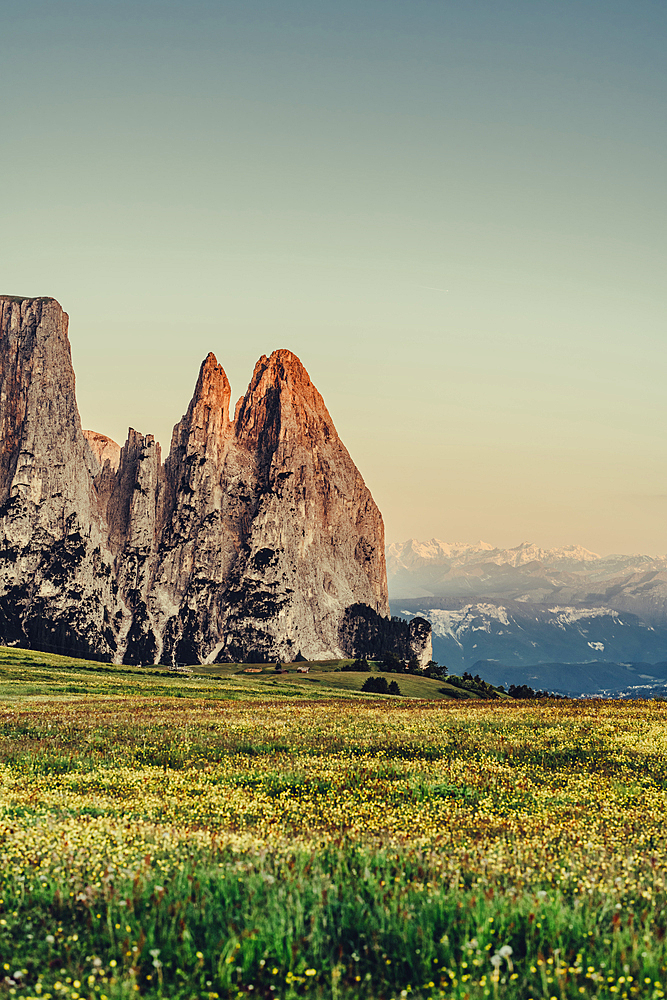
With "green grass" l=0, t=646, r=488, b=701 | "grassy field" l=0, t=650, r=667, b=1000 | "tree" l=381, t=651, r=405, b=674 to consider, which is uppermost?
"grassy field" l=0, t=650, r=667, b=1000

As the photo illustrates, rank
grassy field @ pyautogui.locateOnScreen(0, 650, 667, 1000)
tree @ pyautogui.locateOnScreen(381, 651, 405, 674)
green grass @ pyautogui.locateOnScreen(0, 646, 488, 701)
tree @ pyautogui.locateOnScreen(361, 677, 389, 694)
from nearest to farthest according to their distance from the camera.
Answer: grassy field @ pyautogui.locateOnScreen(0, 650, 667, 1000) < green grass @ pyautogui.locateOnScreen(0, 646, 488, 701) < tree @ pyautogui.locateOnScreen(361, 677, 389, 694) < tree @ pyautogui.locateOnScreen(381, 651, 405, 674)

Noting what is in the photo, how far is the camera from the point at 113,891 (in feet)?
29.4

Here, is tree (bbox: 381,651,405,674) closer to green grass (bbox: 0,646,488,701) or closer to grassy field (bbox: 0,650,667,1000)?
green grass (bbox: 0,646,488,701)

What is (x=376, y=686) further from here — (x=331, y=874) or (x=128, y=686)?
(x=331, y=874)

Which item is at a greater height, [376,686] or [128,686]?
[128,686]

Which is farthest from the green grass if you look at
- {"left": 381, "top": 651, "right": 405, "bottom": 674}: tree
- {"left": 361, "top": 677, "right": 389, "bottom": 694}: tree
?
{"left": 381, "top": 651, "right": 405, "bottom": 674}: tree

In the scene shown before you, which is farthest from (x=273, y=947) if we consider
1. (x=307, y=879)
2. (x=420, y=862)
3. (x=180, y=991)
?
(x=420, y=862)

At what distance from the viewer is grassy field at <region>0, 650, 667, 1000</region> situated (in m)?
7.12

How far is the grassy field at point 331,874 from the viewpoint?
7.12 metres

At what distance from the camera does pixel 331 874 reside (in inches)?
380

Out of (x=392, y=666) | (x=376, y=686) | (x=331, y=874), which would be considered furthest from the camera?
(x=392, y=666)

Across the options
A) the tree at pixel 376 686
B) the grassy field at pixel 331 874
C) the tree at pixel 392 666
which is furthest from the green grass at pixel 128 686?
the grassy field at pixel 331 874

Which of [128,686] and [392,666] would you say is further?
[392,666]

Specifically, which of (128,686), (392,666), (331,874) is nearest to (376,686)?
(392,666)
